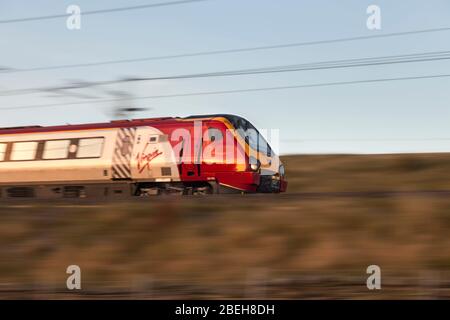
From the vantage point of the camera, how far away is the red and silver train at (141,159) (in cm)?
1859

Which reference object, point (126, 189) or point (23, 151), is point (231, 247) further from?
point (23, 151)

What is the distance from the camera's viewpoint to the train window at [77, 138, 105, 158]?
67.8 ft

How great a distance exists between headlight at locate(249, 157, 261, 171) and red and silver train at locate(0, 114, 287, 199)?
34mm

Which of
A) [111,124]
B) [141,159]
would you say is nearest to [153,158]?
[141,159]

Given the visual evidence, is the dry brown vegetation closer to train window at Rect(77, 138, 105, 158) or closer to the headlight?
the headlight

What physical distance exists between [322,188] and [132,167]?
38.7 feet

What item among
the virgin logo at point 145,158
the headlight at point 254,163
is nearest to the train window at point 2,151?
the virgin logo at point 145,158

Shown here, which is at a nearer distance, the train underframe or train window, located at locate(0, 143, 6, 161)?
the train underframe

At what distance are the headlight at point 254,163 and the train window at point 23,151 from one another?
27.7ft

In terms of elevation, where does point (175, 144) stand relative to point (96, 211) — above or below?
above

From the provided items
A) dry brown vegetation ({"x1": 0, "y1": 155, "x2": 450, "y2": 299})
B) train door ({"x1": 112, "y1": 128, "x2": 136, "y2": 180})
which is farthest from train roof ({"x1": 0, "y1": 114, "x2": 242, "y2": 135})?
dry brown vegetation ({"x1": 0, "y1": 155, "x2": 450, "y2": 299})
